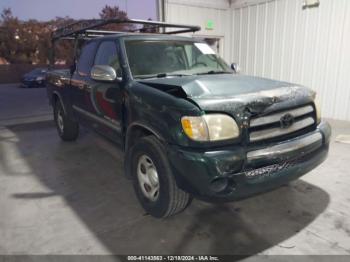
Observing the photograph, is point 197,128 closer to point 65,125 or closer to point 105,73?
point 105,73

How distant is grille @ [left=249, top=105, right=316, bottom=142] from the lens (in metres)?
2.34

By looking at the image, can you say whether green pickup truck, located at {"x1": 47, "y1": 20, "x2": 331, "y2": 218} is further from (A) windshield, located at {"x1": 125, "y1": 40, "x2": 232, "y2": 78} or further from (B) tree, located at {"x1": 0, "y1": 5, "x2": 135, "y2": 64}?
(B) tree, located at {"x1": 0, "y1": 5, "x2": 135, "y2": 64}

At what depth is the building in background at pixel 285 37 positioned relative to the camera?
6855 mm

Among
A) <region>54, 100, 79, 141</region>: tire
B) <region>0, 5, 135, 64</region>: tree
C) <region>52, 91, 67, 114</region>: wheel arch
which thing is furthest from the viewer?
<region>0, 5, 135, 64</region>: tree

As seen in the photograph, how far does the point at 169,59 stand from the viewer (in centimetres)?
352

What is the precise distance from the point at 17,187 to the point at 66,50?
30.8m

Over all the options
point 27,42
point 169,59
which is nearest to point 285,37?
point 169,59

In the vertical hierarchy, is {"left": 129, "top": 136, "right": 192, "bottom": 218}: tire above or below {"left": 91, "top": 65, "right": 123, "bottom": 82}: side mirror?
below

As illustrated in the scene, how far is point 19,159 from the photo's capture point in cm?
484

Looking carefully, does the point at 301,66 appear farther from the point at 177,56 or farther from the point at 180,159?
the point at 180,159

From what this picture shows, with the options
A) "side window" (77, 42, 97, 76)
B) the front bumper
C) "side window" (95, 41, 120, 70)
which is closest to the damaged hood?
the front bumper

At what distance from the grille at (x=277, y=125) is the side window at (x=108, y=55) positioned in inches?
72.4

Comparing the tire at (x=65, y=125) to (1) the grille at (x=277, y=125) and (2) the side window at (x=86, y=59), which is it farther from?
(1) the grille at (x=277, y=125)

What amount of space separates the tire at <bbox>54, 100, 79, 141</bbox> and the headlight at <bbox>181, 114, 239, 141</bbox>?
3.74 meters
